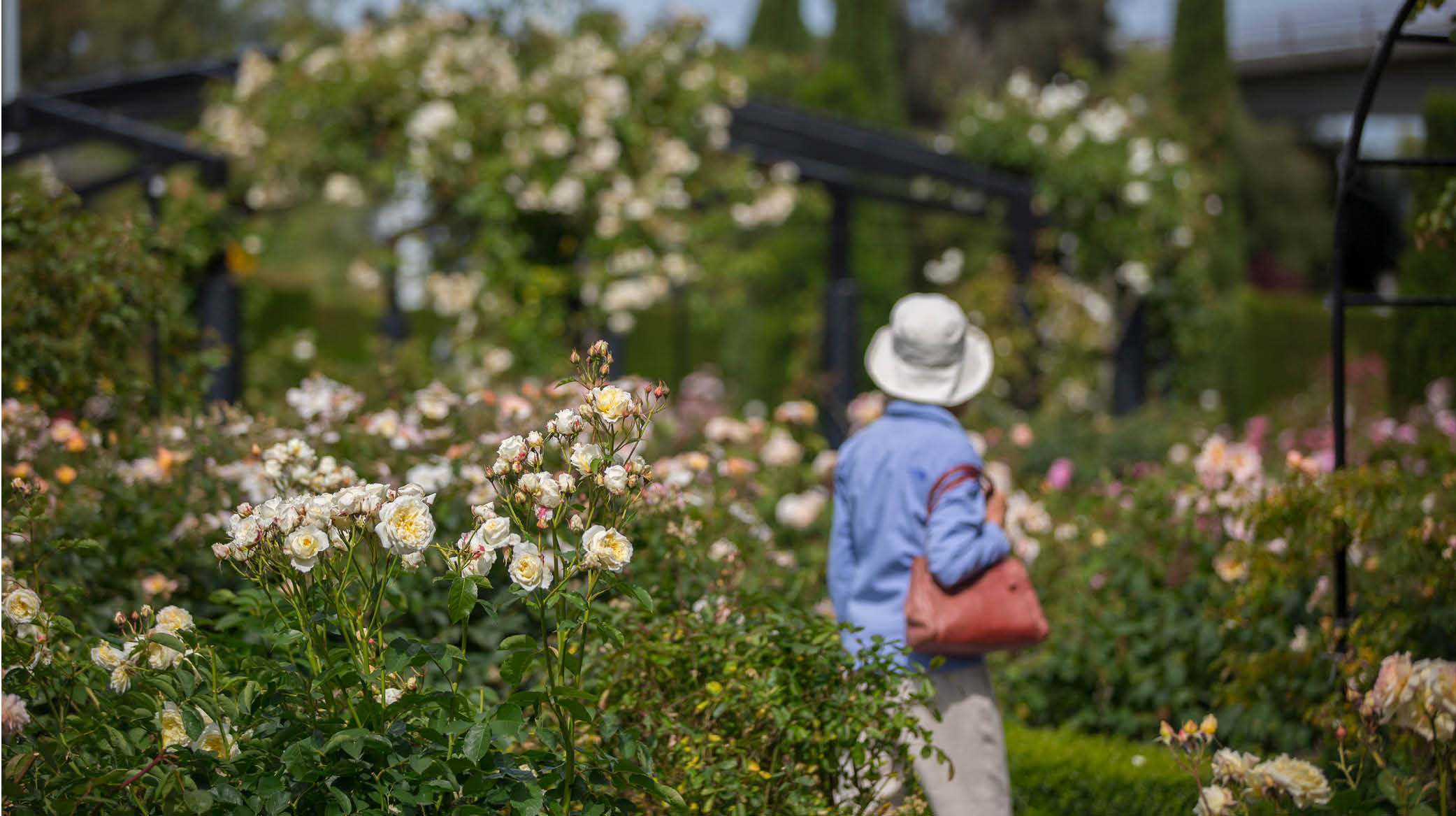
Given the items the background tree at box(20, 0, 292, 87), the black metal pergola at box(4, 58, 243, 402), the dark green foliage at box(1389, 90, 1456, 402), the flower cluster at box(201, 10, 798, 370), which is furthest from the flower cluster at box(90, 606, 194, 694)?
the background tree at box(20, 0, 292, 87)

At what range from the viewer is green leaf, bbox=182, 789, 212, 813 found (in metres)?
1.83

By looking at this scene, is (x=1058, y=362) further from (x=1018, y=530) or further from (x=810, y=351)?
(x=1018, y=530)

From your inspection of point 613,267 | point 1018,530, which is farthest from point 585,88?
point 1018,530

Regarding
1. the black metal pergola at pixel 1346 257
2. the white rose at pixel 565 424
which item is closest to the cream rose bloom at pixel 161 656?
the white rose at pixel 565 424

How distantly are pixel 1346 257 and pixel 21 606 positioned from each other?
295cm

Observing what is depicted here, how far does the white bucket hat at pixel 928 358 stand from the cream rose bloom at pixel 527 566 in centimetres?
121

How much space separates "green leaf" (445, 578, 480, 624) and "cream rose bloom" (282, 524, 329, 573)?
20cm

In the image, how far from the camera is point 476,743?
1.90 meters

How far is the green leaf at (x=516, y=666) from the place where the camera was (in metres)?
1.95

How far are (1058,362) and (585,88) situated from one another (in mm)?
4236

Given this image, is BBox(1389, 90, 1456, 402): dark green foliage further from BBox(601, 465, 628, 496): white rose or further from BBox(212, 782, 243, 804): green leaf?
BBox(212, 782, 243, 804): green leaf

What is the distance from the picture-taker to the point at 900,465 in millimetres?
2760

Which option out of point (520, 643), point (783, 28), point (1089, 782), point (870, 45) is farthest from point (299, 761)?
point (783, 28)

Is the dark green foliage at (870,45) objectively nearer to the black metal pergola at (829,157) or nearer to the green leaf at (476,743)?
the black metal pergola at (829,157)
